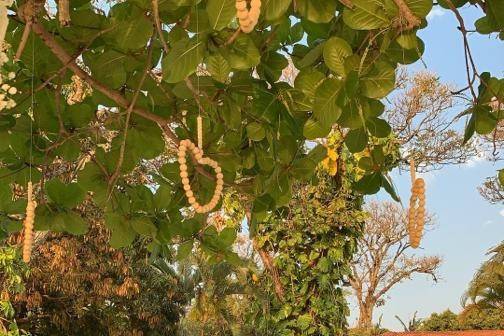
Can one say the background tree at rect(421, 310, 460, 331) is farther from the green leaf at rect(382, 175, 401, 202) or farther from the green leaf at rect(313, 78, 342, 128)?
the green leaf at rect(313, 78, 342, 128)

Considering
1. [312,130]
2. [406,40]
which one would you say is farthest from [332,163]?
[406,40]

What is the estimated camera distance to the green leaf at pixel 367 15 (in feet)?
3.61

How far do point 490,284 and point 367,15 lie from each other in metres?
13.2

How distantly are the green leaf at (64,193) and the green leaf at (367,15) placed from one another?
966 mm

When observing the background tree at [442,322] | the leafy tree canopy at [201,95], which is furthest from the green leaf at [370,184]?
the background tree at [442,322]

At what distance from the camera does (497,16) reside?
1399mm

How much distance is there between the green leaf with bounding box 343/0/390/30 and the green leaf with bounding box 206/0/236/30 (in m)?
0.22

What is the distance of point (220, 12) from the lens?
1.05 metres

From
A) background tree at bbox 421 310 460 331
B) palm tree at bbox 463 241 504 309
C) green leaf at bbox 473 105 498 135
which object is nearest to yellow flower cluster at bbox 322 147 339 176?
green leaf at bbox 473 105 498 135

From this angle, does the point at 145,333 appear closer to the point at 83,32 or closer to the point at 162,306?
the point at 162,306

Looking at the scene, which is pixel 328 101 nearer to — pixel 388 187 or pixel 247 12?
pixel 247 12

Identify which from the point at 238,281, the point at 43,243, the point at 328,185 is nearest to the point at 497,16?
the point at 328,185

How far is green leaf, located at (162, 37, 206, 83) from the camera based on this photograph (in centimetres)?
112

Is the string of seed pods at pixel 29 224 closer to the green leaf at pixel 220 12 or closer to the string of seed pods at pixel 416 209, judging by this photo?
the green leaf at pixel 220 12
